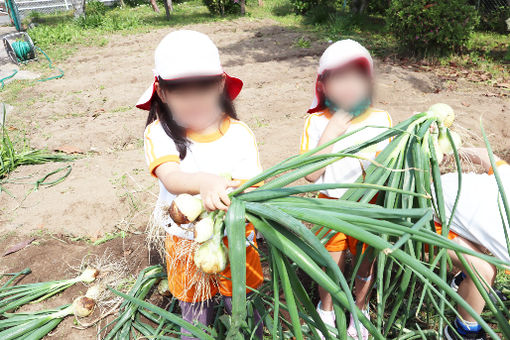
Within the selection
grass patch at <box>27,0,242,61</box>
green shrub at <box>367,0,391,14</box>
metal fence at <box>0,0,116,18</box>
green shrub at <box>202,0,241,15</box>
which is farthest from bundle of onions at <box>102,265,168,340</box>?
metal fence at <box>0,0,116,18</box>

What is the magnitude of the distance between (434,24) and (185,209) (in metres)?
7.13

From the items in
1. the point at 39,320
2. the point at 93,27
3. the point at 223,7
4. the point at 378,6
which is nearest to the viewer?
the point at 39,320

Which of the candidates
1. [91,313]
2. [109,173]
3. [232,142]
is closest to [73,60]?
[109,173]

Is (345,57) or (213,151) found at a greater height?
(345,57)

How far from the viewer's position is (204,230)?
96 cm

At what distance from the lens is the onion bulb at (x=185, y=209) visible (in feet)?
3.15

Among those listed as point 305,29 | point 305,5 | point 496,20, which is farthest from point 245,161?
point 305,5

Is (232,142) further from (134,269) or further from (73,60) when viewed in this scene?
(73,60)

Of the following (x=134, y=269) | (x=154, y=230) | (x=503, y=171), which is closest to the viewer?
(x=154, y=230)

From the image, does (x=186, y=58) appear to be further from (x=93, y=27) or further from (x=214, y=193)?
(x=93, y=27)

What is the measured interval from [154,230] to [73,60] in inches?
313

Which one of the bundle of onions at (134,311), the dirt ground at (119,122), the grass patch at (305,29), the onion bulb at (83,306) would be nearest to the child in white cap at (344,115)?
the dirt ground at (119,122)

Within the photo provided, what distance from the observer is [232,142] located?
1.45m

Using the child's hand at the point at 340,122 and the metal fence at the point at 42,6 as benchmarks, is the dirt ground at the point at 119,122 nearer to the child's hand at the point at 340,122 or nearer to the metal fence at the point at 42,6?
the child's hand at the point at 340,122
